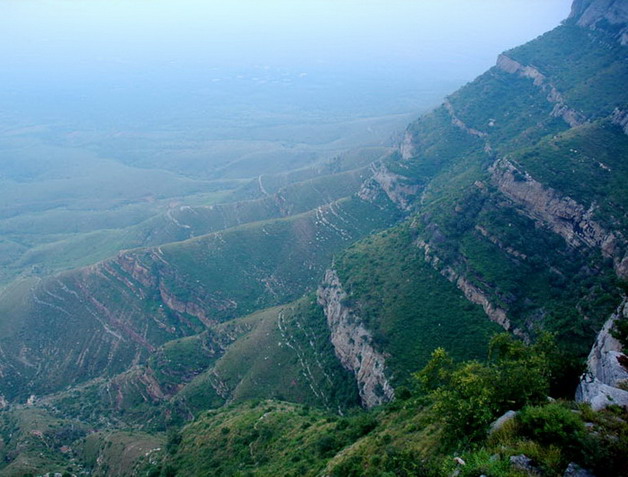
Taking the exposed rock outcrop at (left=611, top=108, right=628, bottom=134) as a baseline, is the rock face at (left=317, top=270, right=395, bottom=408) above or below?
below

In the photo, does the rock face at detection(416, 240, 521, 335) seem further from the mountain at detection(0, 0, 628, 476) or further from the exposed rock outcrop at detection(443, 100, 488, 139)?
the exposed rock outcrop at detection(443, 100, 488, 139)

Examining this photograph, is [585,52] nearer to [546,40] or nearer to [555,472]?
[546,40]

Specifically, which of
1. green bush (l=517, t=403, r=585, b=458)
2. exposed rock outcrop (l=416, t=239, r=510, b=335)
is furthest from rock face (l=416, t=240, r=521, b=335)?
green bush (l=517, t=403, r=585, b=458)

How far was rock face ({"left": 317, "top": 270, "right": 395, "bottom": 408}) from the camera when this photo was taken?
61875mm

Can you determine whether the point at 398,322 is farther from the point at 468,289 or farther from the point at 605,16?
the point at 605,16

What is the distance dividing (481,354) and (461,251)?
19.7m

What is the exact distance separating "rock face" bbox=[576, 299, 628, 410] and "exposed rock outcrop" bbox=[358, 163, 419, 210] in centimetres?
8817

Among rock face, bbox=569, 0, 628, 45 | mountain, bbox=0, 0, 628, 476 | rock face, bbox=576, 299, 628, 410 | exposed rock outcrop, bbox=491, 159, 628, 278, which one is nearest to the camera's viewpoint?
rock face, bbox=576, 299, 628, 410

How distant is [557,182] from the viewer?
70812 millimetres

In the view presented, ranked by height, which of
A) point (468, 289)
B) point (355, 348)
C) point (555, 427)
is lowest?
point (355, 348)

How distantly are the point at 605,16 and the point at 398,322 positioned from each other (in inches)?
4782

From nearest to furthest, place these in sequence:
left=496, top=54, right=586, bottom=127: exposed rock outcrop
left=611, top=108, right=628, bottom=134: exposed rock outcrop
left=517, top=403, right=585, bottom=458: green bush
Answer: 1. left=517, top=403, right=585, bottom=458: green bush
2. left=611, top=108, right=628, bottom=134: exposed rock outcrop
3. left=496, top=54, right=586, bottom=127: exposed rock outcrop

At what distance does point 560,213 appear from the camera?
68188 mm

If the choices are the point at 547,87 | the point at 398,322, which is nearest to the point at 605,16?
the point at 547,87
